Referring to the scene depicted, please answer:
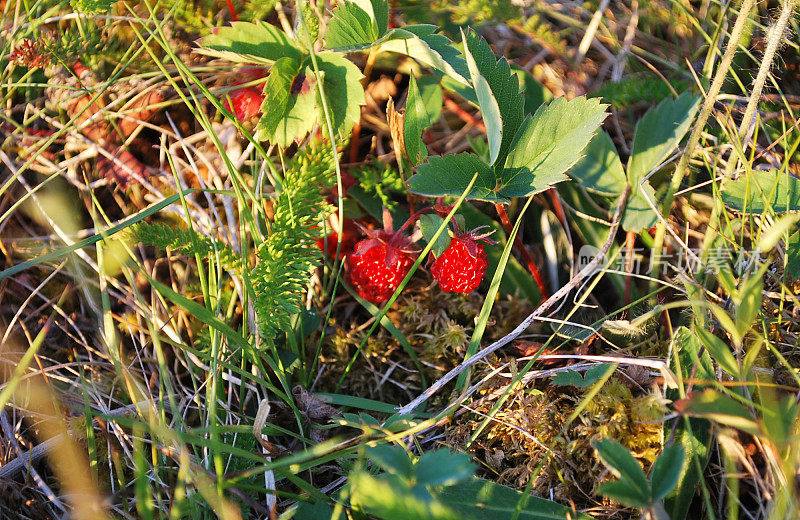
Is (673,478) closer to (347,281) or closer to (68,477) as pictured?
(347,281)

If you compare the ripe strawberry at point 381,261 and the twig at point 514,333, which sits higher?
the ripe strawberry at point 381,261

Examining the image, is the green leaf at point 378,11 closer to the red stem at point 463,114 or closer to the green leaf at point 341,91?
the green leaf at point 341,91

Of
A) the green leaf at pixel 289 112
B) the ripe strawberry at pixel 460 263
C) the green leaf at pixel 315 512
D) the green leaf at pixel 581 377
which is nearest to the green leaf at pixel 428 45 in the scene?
the green leaf at pixel 289 112

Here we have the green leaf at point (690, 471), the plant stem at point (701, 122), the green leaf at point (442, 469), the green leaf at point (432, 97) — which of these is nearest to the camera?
the green leaf at point (442, 469)

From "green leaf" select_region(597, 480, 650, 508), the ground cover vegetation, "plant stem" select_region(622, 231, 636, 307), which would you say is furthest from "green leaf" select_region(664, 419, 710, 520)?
"plant stem" select_region(622, 231, 636, 307)

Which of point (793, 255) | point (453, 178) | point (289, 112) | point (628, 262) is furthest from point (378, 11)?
point (793, 255)

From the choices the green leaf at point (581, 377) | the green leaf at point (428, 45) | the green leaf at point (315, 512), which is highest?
the green leaf at point (428, 45)
